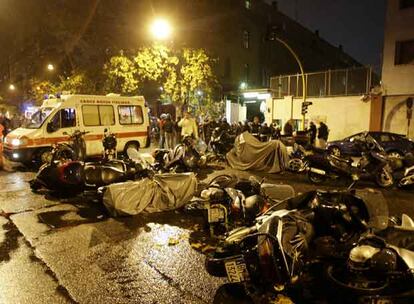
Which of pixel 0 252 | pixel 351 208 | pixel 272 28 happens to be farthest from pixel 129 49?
pixel 351 208

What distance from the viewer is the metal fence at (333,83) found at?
2239cm

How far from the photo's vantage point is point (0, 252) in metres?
5.47

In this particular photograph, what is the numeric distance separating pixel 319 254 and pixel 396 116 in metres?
18.7

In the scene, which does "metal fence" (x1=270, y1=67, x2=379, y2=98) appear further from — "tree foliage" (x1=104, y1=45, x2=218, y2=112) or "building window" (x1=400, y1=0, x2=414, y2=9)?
"tree foliage" (x1=104, y1=45, x2=218, y2=112)

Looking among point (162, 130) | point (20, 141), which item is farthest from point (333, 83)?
point (20, 141)

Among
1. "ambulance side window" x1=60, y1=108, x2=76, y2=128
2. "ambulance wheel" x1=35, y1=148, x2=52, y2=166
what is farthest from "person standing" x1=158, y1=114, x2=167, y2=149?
"ambulance wheel" x1=35, y1=148, x2=52, y2=166

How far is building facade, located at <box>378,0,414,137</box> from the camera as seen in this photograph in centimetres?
2019

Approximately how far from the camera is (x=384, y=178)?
33.1 feet

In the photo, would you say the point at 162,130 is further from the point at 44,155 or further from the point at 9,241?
the point at 9,241

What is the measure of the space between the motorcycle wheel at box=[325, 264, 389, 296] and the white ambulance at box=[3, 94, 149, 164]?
1116 cm

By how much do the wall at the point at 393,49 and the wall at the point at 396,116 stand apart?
0.45m

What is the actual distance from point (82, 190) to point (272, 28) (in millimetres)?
11184

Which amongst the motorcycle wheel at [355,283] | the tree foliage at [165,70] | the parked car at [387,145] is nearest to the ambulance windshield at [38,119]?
the tree foliage at [165,70]

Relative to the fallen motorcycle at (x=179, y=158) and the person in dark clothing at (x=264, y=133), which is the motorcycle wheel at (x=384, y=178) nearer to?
the fallen motorcycle at (x=179, y=158)
